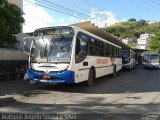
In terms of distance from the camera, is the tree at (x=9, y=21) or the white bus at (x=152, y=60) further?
the white bus at (x=152, y=60)

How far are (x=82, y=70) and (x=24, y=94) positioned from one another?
3.42 meters

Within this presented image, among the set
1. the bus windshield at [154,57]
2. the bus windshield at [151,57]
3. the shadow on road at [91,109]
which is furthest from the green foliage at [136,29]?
the shadow on road at [91,109]

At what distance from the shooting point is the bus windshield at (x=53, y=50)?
14609mm

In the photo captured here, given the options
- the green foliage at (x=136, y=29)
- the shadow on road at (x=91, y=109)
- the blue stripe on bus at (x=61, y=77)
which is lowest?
the shadow on road at (x=91, y=109)

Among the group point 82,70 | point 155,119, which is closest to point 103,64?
point 82,70

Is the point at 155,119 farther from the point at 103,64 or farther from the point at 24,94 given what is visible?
the point at 103,64

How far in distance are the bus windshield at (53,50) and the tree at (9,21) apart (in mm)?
6430

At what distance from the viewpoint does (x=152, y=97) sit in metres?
13.7

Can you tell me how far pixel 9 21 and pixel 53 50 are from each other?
923cm

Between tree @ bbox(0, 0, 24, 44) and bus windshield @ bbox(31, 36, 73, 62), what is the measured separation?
6.43 m

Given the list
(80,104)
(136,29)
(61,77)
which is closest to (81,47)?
(61,77)

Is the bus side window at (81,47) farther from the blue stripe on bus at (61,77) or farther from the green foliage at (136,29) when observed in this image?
the green foliage at (136,29)

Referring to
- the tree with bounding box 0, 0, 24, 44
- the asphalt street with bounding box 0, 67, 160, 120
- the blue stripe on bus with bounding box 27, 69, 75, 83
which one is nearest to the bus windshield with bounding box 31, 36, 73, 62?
the blue stripe on bus with bounding box 27, 69, 75, 83

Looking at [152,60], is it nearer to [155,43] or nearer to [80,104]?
[155,43]
